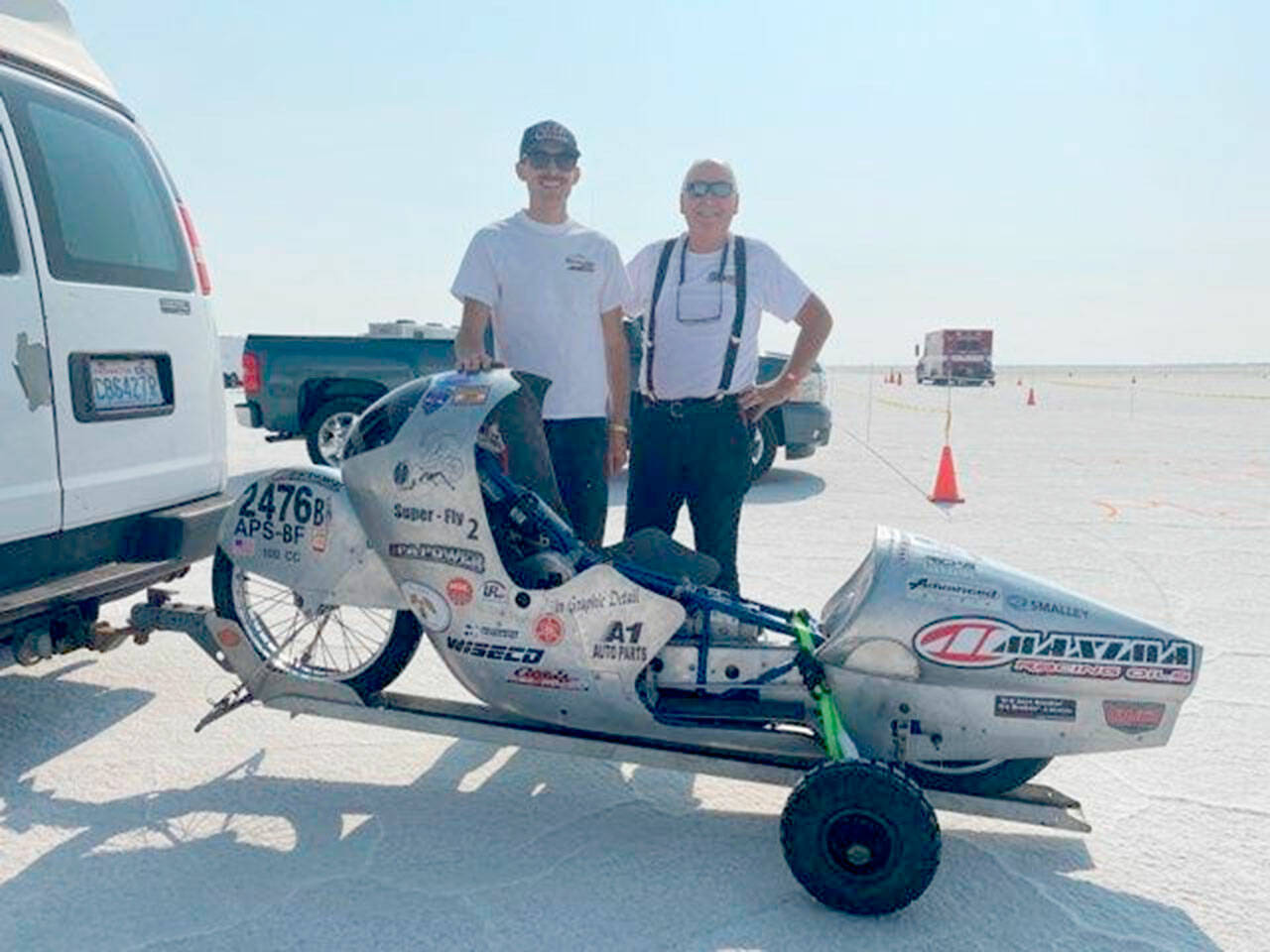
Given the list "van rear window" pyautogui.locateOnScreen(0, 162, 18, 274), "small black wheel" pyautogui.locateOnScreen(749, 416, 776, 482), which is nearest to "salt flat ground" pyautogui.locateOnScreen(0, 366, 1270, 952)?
"van rear window" pyautogui.locateOnScreen(0, 162, 18, 274)

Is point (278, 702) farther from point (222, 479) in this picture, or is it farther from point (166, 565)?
point (222, 479)

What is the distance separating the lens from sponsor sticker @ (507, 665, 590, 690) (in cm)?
316

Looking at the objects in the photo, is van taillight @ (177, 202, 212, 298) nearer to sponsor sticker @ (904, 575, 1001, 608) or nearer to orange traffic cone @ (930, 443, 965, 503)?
sponsor sticker @ (904, 575, 1001, 608)

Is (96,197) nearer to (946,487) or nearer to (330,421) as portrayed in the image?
(330,421)

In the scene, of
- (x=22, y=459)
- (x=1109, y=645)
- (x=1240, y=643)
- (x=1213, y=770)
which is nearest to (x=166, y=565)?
(x=22, y=459)

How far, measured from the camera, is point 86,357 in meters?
3.59

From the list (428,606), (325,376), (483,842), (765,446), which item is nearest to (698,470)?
(428,606)

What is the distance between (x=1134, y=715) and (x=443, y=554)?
6.98 feet

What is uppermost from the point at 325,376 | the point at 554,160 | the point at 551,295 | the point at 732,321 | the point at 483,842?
the point at 554,160

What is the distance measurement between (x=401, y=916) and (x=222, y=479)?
2483 mm

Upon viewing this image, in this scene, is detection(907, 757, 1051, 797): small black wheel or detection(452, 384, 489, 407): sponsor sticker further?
detection(452, 384, 489, 407): sponsor sticker

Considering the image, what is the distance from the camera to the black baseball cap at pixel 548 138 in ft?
12.5

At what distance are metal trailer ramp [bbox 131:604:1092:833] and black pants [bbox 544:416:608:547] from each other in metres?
1.07

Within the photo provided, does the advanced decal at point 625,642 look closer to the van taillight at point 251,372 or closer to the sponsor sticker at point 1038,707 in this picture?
the sponsor sticker at point 1038,707
